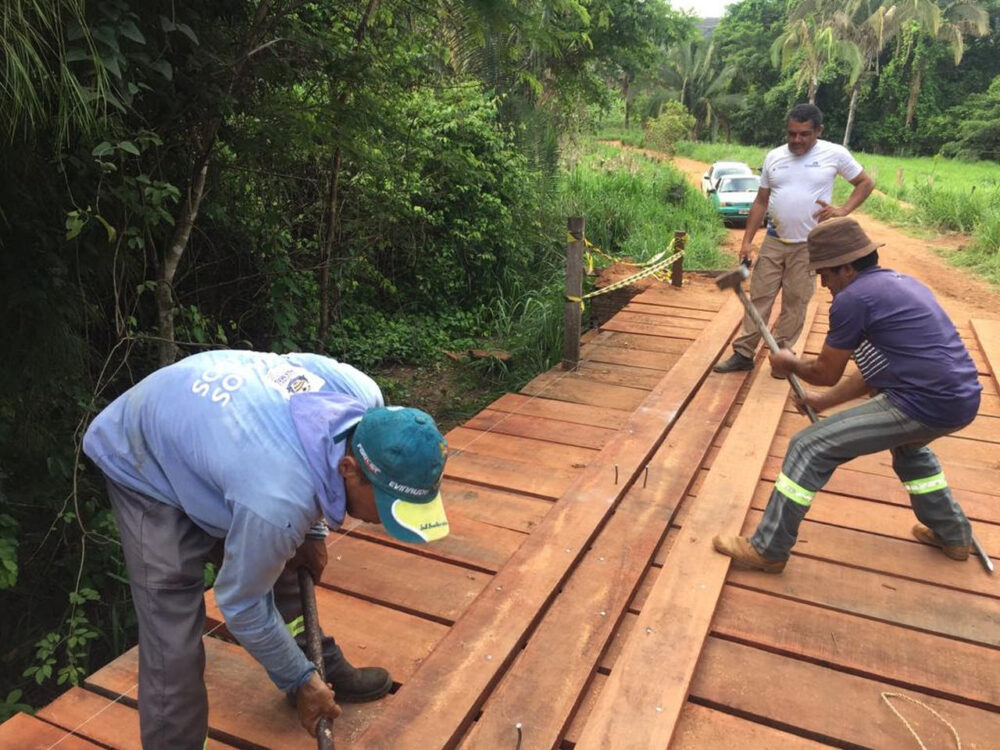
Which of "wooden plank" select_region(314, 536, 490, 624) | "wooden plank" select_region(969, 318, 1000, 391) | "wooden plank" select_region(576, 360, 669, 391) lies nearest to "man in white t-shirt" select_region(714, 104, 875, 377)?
"wooden plank" select_region(576, 360, 669, 391)

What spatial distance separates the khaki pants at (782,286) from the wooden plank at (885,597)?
2037mm

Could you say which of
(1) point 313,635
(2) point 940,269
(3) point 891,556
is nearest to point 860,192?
(3) point 891,556

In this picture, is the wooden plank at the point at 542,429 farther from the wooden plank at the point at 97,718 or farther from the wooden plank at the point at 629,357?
the wooden plank at the point at 97,718

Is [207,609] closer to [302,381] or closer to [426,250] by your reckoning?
Result: [302,381]

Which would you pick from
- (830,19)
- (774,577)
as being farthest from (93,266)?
(830,19)

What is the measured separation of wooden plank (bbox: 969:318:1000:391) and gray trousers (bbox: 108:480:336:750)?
4823mm

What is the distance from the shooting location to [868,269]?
8.42ft

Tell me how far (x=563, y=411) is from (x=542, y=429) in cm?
31

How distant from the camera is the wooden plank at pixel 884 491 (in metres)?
3.09

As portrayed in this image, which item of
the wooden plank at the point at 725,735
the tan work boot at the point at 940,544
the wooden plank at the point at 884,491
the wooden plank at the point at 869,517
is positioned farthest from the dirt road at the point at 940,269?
the wooden plank at the point at 725,735

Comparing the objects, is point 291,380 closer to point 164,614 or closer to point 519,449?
point 164,614

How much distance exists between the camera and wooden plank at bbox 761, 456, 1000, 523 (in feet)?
10.1

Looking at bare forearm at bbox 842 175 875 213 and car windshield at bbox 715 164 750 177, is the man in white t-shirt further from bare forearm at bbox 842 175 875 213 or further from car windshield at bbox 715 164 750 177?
car windshield at bbox 715 164 750 177

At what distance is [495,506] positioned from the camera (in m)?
3.11
